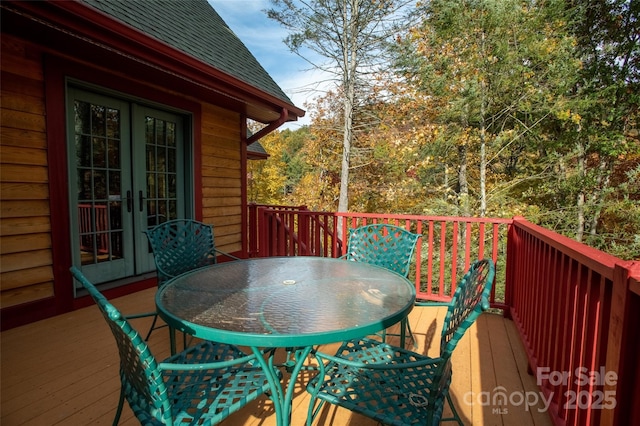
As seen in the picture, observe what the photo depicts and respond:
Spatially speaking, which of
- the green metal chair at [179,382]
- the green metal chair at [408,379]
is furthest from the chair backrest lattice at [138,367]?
the green metal chair at [408,379]

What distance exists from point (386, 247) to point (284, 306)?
1335 mm

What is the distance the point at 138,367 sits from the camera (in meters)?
1.07

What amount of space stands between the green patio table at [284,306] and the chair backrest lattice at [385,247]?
0.49 metres

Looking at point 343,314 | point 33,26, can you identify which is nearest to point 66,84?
point 33,26

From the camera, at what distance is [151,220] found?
4000mm

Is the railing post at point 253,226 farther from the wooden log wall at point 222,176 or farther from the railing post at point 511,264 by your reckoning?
the railing post at point 511,264

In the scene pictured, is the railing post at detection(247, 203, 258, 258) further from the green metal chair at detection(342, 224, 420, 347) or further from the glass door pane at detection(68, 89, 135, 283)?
the green metal chair at detection(342, 224, 420, 347)

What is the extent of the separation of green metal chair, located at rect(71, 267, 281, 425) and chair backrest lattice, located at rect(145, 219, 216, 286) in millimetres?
1037

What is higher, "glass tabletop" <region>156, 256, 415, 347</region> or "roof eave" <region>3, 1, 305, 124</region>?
"roof eave" <region>3, 1, 305, 124</region>

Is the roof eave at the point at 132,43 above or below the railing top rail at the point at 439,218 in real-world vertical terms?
above

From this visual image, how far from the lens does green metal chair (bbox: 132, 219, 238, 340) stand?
7.86 feet

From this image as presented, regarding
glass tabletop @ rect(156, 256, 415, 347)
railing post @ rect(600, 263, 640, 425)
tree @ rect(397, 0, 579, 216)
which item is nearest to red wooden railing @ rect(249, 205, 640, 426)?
railing post @ rect(600, 263, 640, 425)

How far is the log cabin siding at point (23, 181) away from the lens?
265cm

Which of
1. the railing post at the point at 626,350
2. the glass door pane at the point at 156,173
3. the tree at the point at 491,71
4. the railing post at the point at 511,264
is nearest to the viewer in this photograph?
the railing post at the point at 626,350
